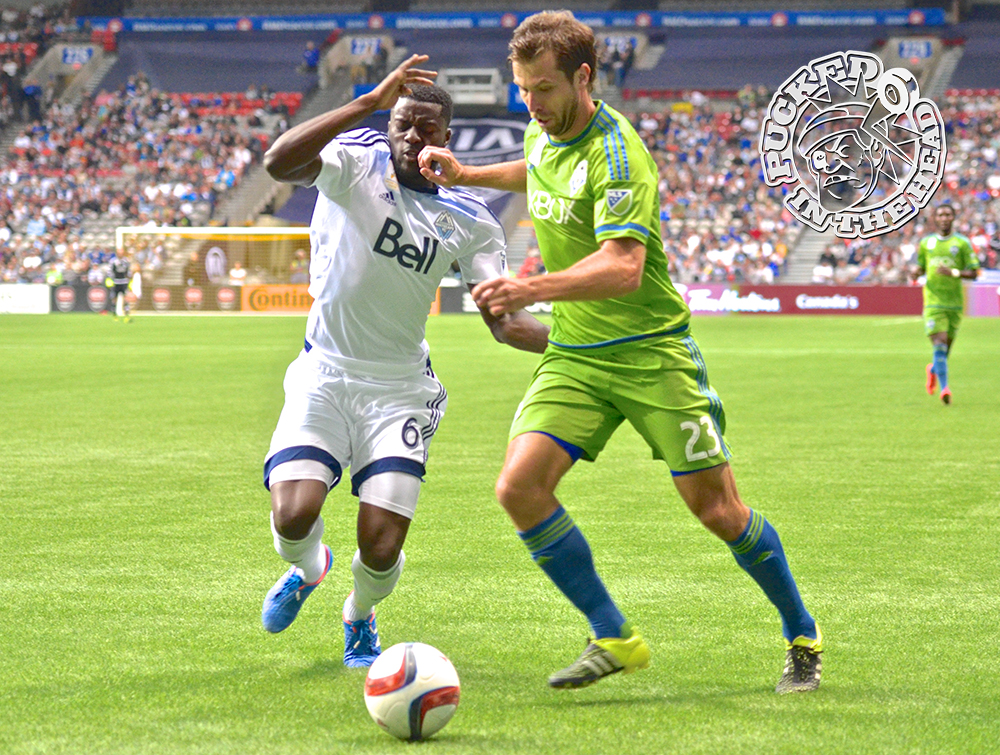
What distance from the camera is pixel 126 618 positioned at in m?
5.46

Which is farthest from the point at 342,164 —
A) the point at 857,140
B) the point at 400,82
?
the point at 857,140

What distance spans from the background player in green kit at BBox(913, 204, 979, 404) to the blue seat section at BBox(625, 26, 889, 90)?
33.1m

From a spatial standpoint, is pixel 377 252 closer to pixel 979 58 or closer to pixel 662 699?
pixel 662 699

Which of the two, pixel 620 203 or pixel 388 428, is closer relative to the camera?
pixel 620 203

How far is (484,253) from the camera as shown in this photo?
5102 millimetres

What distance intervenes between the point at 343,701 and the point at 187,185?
141 feet

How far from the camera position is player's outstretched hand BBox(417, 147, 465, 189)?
4648 mm

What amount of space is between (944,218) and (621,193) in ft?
40.2

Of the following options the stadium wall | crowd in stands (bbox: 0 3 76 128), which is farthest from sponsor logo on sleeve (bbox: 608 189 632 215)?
crowd in stands (bbox: 0 3 76 128)

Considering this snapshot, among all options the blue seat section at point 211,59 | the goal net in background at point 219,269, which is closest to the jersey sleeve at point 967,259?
the goal net in background at point 219,269

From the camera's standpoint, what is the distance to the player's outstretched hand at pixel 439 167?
15.3ft

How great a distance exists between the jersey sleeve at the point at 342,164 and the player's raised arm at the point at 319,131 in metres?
0.08

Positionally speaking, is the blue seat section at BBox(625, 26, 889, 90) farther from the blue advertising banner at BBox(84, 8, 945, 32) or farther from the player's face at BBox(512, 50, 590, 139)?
the player's face at BBox(512, 50, 590, 139)

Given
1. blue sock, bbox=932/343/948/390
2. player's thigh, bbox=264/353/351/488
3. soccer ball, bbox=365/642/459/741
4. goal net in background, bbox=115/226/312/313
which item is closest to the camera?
soccer ball, bbox=365/642/459/741
